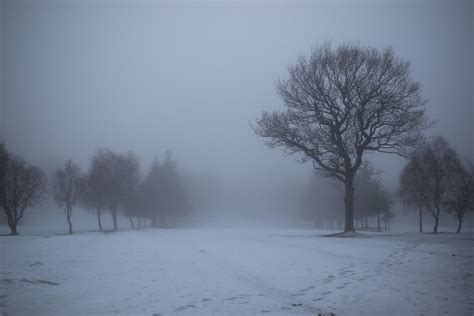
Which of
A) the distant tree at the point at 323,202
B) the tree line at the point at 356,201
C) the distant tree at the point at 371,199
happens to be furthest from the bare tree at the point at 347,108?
the distant tree at the point at 323,202

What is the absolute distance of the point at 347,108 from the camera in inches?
821

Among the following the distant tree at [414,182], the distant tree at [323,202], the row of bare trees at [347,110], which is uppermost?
the row of bare trees at [347,110]

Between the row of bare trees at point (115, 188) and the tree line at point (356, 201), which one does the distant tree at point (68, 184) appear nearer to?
the row of bare trees at point (115, 188)

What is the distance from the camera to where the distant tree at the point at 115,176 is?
41.8 metres

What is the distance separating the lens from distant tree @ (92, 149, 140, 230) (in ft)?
137

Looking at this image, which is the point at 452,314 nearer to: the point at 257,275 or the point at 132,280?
the point at 257,275

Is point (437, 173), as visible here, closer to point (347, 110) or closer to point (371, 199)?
point (371, 199)

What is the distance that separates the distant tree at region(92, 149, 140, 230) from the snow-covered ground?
106 feet

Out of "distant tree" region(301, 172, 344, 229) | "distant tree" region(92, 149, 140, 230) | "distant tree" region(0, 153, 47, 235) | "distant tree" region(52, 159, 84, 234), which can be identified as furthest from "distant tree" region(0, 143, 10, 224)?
"distant tree" region(301, 172, 344, 229)

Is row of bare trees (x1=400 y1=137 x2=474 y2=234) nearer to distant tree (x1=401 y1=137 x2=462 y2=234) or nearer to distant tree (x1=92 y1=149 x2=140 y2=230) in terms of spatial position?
distant tree (x1=401 y1=137 x2=462 y2=234)

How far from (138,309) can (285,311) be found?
3221 mm

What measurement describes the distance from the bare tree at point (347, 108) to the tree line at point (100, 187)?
31.2 m

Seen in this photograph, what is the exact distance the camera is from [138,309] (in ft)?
18.6

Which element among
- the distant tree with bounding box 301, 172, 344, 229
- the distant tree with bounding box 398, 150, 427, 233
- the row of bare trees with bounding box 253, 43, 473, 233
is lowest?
the distant tree with bounding box 301, 172, 344, 229
